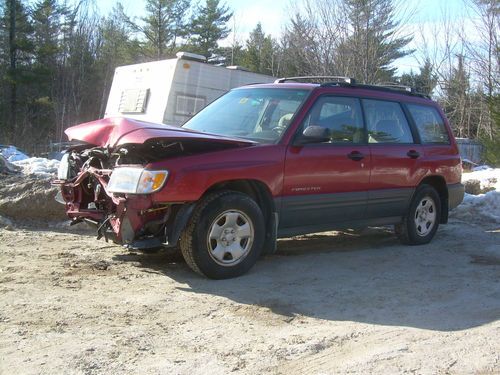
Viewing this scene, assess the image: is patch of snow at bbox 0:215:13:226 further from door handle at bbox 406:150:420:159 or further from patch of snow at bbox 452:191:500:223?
patch of snow at bbox 452:191:500:223

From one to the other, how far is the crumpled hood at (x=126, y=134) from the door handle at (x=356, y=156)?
1313 mm

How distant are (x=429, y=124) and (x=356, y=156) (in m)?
1.91

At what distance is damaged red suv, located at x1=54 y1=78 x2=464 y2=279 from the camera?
15.9ft

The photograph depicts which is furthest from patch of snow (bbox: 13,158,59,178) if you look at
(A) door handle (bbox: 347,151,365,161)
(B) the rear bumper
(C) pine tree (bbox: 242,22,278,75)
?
(C) pine tree (bbox: 242,22,278,75)

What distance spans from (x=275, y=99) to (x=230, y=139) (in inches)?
41.5

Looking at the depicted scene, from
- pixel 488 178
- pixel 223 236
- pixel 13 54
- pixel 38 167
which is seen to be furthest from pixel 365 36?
pixel 13 54

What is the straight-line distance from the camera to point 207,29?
42375 millimetres

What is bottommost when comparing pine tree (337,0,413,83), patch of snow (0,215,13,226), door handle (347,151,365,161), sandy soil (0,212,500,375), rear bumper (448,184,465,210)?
sandy soil (0,212,500,375)

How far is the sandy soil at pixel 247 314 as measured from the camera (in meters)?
3.45

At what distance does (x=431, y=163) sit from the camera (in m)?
7.31

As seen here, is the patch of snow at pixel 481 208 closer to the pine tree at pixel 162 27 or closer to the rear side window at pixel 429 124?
the rear side window at pixel 429 124

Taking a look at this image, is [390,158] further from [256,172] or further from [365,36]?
[365,36]

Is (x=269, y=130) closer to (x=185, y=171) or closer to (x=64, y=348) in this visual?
(x=185, y=171)

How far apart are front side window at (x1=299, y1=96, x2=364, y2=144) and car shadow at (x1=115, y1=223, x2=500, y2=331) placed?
139 cm
